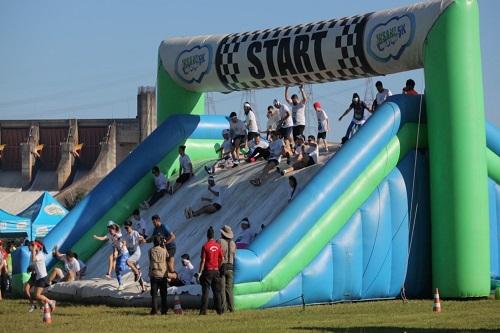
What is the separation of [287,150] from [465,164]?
3.86 metres

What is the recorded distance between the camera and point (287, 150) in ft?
69.5

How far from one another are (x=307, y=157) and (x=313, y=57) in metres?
2.03

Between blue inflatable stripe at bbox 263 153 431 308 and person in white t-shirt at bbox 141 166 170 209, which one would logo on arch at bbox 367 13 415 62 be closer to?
blue inflatable stripe at bbox 263 153 431 308

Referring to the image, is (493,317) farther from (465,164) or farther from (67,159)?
(67,159)

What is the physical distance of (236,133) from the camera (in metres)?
23.2

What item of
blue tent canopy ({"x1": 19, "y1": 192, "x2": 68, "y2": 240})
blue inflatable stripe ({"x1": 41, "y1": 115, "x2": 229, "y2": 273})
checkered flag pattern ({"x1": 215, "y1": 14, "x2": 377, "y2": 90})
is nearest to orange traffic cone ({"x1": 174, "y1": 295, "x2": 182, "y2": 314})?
blue inflatable stripe ({"x1": 41, "y1": 115, "x2": 229, "y2": 273})

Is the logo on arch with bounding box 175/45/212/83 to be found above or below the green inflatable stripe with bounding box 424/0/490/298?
above

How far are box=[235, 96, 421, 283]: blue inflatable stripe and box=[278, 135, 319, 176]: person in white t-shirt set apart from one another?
6.08 ft

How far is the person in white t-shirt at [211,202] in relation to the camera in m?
21.4

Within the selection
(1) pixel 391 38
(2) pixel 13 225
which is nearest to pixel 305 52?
(1) pixel 391 38

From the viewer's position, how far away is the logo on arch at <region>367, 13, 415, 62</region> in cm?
1948

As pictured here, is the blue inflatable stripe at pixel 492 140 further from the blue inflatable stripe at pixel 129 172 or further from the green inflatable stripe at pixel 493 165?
the blue inflatable stripe at pixel 129 172

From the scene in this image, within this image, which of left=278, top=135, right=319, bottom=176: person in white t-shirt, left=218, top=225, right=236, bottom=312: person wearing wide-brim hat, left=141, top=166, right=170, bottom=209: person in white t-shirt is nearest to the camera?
left=218, top=225, right=236, bottom=312: person wearing wide-brim hat

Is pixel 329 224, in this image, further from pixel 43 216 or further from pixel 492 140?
pixel 43 216
